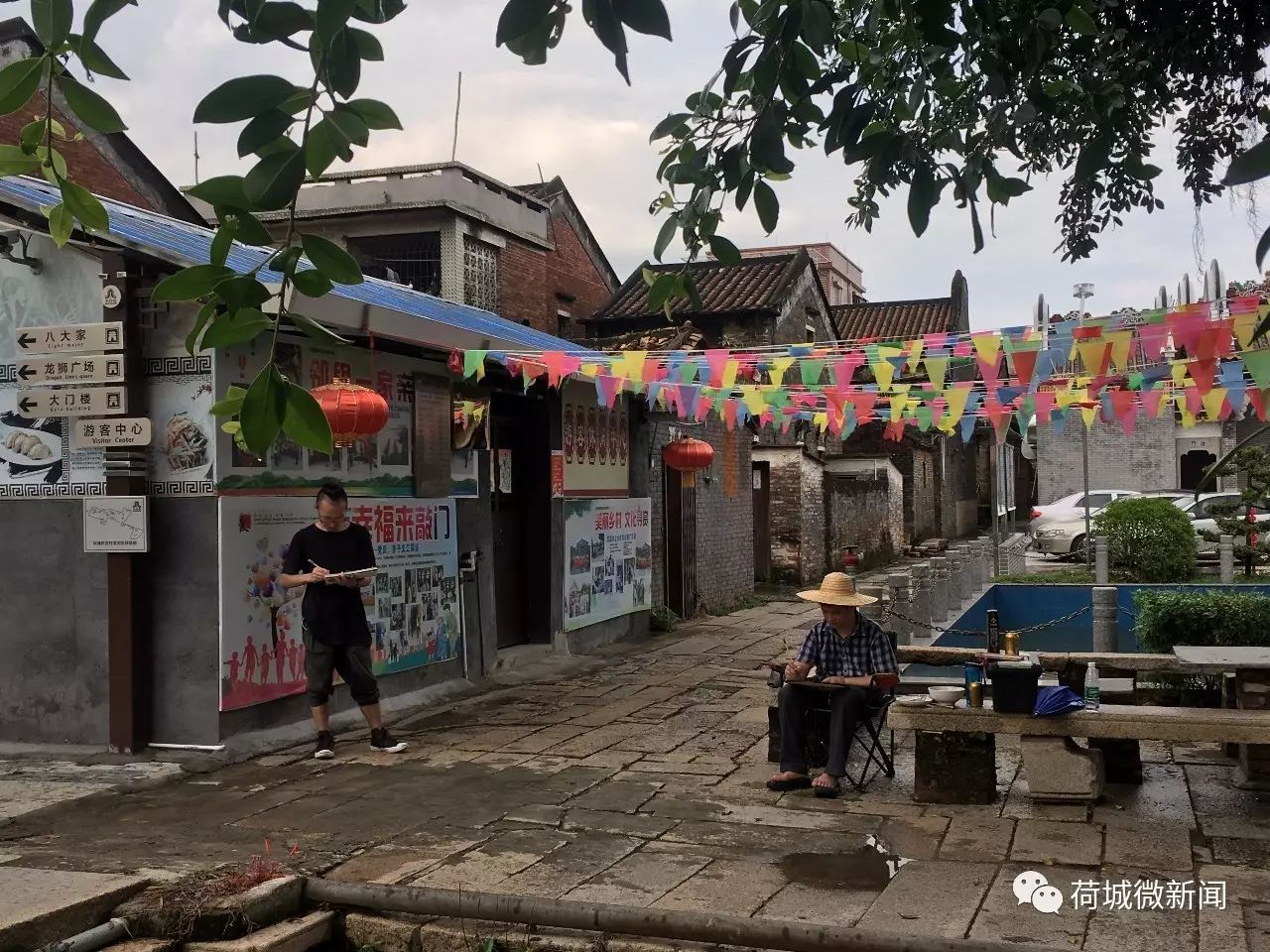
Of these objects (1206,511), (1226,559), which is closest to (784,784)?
(1226,559)

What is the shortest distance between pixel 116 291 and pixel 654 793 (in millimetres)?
4341

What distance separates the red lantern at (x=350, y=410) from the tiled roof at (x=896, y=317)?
21.5 metres

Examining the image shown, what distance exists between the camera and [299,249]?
228 cm

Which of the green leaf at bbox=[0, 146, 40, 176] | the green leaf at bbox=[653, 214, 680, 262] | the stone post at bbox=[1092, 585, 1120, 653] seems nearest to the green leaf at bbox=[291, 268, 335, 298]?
the green leaf at bbox=[0, 146, 40, 176]

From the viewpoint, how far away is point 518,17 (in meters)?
2.27

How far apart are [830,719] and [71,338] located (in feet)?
16.7

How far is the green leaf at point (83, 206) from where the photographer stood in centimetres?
255

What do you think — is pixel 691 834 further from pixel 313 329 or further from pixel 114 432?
pixel 114 432

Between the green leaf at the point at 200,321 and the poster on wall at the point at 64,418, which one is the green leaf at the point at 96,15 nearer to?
the green leaf at the point at 200,321

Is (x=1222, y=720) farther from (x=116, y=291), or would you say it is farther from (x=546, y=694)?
(x=116, y=291)

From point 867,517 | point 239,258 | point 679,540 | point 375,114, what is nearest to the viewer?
point 375,114

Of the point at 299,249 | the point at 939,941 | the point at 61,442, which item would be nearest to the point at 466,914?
the point at 939,941

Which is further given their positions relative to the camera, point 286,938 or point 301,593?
point 301,593

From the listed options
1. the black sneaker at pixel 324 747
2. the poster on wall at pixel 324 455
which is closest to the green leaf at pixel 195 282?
the poster on wall at pixel 324 455
